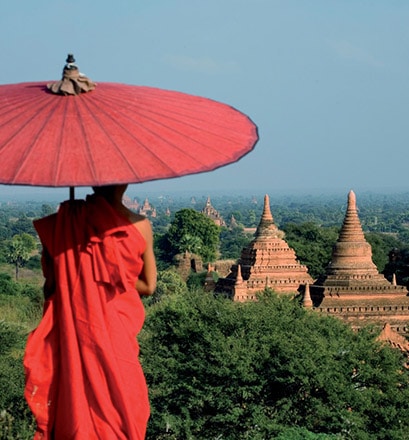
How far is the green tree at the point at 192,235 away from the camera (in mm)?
73938

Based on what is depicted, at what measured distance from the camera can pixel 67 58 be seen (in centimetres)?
457

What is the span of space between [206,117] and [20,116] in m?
0.87

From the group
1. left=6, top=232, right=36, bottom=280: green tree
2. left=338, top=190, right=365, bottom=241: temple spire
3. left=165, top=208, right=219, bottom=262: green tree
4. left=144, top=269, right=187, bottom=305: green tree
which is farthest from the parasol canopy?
left=6, top=232, right=36, bottom=280: green tree

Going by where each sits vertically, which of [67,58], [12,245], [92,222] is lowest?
[12,245]

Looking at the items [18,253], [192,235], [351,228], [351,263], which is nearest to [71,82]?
[351,263]

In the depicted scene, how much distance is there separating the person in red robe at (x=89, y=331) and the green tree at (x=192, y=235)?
6891cm

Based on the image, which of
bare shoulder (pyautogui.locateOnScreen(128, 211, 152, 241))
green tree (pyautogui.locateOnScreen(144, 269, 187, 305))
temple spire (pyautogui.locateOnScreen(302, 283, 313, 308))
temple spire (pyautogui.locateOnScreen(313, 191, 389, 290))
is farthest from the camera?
green tree (pyautogui.locateOnScreen(144, 269, 187, 305))

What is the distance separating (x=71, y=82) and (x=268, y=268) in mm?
31243

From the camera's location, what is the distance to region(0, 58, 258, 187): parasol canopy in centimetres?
419

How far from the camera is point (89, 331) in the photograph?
449 cm

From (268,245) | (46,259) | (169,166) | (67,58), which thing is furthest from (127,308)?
(268,245)

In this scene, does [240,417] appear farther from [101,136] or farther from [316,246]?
[316,246]

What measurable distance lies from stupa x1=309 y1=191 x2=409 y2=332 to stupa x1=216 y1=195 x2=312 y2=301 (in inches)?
117

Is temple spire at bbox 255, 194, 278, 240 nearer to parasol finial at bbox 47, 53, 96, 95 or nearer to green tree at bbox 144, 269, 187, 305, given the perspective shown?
green tree at bbox 144, 269, 187, 305
